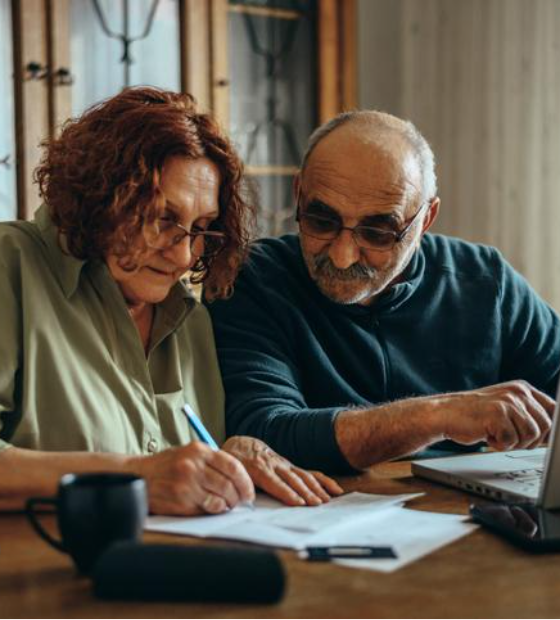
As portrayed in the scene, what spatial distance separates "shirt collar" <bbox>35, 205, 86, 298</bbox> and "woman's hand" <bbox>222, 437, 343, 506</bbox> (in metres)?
0.37

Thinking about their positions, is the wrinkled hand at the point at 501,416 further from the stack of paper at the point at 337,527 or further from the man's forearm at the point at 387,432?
the stack of paper at the point at 337,527

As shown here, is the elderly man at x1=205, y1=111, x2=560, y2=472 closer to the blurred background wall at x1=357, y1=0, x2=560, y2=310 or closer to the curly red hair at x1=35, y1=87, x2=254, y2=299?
the curly red hair at x1=35, y1=87, x2=254, y2=299

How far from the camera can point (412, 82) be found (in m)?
4.00

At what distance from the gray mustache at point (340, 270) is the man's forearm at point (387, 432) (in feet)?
1.22

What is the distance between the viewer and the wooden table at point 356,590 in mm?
897

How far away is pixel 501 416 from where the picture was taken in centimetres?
150

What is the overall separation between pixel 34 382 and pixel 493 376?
1.04 metres

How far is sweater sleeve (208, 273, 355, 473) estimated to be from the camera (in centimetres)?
160

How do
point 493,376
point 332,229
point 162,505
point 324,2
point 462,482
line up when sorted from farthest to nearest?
point 324,2 → point 493,376 → point 332,229 → point 462,482 → point 162,505

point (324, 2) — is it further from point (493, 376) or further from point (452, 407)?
point (452, 407)

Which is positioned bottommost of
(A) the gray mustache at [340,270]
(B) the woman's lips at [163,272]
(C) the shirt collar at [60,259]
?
(A) the gray mustache at [340,270]

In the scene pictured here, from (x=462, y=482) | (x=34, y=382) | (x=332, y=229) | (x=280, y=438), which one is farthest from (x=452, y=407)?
(x=34, y=382)

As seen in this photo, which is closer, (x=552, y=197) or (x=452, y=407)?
(x=452, y=407)

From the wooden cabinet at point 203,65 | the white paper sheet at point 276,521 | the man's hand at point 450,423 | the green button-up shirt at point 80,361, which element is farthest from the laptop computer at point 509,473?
the wooden cabinet at point 203,65
